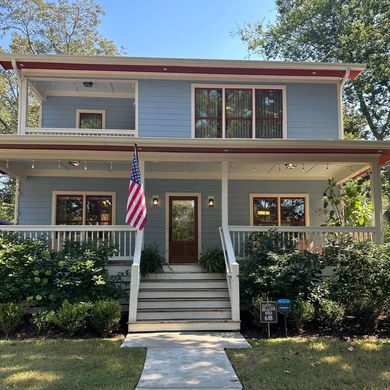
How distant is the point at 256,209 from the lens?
1256 cm

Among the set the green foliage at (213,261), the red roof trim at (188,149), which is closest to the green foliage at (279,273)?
the green foliage at (213,261)

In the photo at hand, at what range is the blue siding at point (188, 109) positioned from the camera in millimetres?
11789

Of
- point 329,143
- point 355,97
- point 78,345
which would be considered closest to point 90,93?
point 329,143

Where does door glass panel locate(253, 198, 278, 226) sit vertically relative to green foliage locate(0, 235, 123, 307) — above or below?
above

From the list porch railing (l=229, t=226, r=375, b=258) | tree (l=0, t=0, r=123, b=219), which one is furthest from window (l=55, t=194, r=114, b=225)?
tree (l=0, t=0, r=123, b=219)

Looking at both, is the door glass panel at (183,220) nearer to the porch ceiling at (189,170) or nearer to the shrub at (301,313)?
the porch ceiling at (189,170)

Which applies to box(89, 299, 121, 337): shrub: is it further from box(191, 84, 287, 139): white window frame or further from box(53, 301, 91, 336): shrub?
box(191, 84, 287, 139): white window frame

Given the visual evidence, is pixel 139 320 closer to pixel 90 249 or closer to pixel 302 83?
pixel 90 249

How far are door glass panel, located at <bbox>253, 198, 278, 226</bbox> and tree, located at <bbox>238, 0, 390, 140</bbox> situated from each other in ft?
41.2

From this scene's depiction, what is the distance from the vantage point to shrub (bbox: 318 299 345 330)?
24.1 feet

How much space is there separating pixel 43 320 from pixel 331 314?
5463 mm

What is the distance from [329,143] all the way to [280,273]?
11.5ft

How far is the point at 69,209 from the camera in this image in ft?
40.0

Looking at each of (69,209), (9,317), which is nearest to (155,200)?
(69,209)
